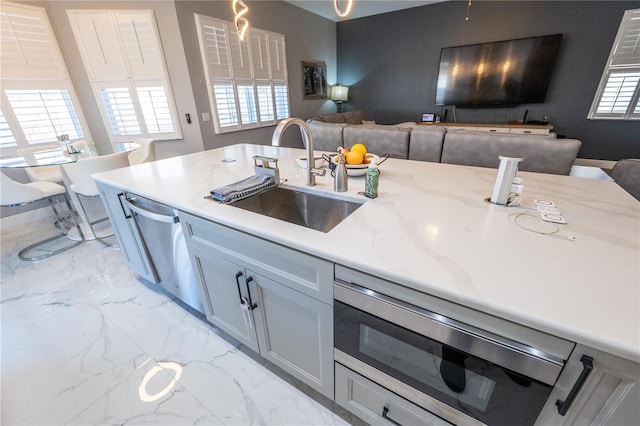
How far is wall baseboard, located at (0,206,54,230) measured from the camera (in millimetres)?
2945

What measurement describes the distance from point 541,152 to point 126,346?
322 centimetres

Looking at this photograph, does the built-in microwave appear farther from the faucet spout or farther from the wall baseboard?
the wall baseboard

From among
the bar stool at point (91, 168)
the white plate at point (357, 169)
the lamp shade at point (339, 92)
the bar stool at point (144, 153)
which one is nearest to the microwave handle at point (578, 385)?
the white plate at point (357, 169)

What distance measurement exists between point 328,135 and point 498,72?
12.2 ft

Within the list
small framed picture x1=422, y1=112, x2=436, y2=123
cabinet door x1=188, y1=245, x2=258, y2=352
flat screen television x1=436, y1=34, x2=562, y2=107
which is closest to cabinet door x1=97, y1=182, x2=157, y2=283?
cabinet door x1=188, y1=245, x2=258, y2=352

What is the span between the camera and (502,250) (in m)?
0.75

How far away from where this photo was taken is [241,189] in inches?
47.5

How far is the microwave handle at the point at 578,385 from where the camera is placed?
53 centimetres

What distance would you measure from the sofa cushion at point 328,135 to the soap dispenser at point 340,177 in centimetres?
179

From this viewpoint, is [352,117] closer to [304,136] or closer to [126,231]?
[304,136]

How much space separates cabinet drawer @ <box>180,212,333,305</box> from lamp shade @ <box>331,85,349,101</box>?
17.9ft

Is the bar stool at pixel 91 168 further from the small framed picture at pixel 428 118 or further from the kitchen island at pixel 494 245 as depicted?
the small framed picture at pixel 428 118

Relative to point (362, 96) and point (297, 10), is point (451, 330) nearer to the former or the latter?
point (297, 10)

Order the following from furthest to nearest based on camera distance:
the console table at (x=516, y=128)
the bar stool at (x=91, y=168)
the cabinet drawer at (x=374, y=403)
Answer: the console table at (x=516, y=128) < the bar stool at (x=91, y=168) < the cabinet drawer at (x=374, y=403)
